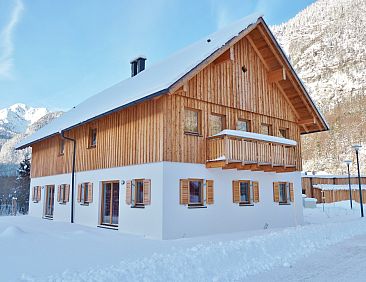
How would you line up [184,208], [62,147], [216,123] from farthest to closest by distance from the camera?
1. [62,147]
2. [216,123]
3. [184,208]

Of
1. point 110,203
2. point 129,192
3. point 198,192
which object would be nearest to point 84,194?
point 110,203

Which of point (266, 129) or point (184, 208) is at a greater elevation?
point (266, 129)

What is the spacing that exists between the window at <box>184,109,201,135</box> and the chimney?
9.06m

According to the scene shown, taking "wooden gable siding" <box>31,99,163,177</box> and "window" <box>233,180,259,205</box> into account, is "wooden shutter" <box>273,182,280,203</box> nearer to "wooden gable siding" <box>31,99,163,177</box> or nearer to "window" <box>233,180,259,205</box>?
"window" <box>233,180,259,205</box>

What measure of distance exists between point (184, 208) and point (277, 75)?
790 cm

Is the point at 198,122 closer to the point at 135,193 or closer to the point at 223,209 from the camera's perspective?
the point at 223,209

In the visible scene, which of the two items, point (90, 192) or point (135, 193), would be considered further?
point (90, 192)

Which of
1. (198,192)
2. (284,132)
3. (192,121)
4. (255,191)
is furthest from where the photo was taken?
(284,132)

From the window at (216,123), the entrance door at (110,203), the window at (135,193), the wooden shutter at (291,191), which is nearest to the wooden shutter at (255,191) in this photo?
the wooden shutter at (291,191)

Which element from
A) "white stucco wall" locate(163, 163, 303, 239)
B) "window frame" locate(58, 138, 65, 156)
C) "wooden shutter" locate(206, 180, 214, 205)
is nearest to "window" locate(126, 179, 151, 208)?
"white stucco wall" locate(163, 163, 303, 239)

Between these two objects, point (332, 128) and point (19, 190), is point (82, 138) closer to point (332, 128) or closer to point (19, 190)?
point (19, 190)

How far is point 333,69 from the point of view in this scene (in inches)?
2202

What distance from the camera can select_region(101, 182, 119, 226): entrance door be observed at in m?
13.6

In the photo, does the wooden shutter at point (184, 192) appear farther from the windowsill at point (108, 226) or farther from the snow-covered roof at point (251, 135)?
the windowsill at point (108, 226)
